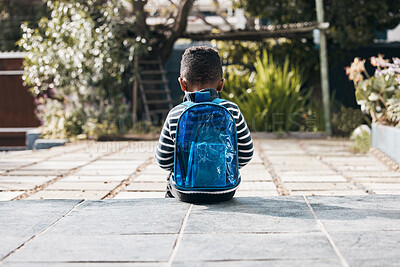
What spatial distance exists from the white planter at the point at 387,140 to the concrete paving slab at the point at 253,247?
10.6 feet

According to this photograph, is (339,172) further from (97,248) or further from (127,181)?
(97,248)

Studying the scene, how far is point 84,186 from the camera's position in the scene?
428 centimetres

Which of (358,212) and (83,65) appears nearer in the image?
(358,212)

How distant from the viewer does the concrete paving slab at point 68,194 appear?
3.81 metres

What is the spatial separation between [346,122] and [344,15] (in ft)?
5.82

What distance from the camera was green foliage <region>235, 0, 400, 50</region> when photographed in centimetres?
906

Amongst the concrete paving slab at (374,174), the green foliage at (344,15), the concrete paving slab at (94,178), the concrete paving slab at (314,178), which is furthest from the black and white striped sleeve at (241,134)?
the green foliage at (344,15)

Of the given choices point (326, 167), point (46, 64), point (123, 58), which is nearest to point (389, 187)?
point (326, 167)

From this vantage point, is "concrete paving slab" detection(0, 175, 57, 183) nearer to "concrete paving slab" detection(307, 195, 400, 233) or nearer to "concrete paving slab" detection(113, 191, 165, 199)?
"concrete paving slab" detection(113, 191, 165, 199)

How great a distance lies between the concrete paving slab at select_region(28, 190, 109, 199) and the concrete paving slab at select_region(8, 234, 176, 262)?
1461mm

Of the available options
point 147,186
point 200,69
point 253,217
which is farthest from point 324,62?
point 253,217

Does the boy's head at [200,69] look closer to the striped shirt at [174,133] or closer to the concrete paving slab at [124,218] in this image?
the striped shirt at [174,133]

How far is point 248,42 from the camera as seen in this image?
10445 millimetres

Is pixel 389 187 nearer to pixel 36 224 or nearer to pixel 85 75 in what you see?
pixel 36 224
